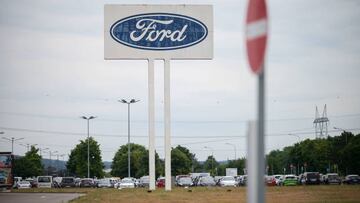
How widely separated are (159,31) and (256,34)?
44717 millimetres

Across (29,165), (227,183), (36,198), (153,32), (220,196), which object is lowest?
(227,183)

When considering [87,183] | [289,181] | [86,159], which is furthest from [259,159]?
[86,159]

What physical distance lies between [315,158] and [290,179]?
42.5m

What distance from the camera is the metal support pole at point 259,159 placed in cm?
416

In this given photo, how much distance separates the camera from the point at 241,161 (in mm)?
165625

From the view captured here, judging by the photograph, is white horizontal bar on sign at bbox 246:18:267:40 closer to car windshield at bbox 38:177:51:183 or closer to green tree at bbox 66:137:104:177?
car windshield at bbox 38:177:51:183

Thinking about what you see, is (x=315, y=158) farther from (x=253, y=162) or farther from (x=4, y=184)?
(x=253, y=162)

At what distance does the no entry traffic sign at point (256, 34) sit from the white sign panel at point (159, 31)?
44.4 meters

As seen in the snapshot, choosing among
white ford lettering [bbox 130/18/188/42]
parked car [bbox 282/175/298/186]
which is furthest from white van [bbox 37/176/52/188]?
white ford lettering [bbox 130/18/188/42]

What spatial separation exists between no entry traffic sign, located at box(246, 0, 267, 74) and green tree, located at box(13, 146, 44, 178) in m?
148

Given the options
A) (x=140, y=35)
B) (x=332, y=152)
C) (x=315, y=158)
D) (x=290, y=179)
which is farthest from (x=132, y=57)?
(x=315, y=158)

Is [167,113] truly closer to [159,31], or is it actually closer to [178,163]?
[159,31]

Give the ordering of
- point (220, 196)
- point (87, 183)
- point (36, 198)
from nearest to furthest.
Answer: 1. point (220, 196)
2. point (36, 198)
3. point (87, 183)

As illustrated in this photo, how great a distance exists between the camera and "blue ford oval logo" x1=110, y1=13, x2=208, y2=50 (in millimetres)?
48625
